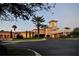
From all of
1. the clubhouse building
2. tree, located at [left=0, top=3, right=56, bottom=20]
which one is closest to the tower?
the clubhouse building

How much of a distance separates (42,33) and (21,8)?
394 mm

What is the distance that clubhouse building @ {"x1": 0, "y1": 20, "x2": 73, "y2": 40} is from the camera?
5.54m

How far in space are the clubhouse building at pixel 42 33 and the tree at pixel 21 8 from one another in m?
0.18

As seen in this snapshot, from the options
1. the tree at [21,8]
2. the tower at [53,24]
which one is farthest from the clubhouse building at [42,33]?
Answer: the tree at [21,8]

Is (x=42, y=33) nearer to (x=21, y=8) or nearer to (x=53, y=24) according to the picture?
(x=53, y=24)

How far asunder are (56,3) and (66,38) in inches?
17.1

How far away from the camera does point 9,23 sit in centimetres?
554

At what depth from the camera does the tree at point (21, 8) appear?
5.54 metres

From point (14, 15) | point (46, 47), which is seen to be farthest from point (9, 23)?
point (46, 47)

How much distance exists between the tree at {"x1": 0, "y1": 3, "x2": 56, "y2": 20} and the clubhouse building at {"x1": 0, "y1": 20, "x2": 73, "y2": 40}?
18cm

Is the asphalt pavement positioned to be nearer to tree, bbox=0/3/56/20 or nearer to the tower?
the tower

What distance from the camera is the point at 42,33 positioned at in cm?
554

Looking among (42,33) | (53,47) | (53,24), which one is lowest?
(53,47)

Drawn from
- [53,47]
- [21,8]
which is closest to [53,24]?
[53,47]
